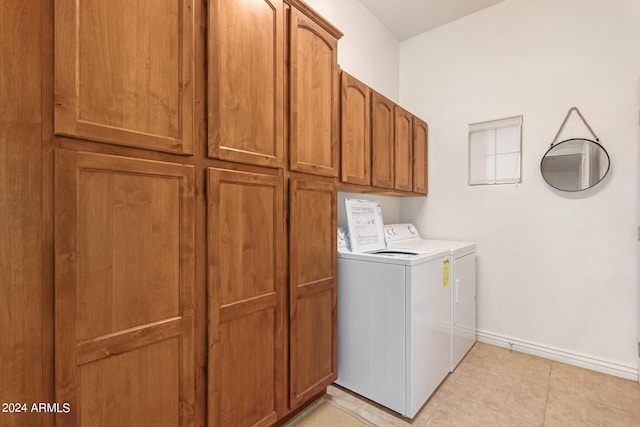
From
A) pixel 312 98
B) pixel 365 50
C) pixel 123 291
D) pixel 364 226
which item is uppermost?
pixel 365 50

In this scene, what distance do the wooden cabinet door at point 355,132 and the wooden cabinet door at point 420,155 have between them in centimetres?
84

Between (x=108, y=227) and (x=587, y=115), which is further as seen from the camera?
(x=587, y=115)

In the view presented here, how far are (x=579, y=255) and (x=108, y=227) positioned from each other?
3.16 meters

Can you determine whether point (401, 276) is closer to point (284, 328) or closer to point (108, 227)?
point (284, 328)

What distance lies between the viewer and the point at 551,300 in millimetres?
2465

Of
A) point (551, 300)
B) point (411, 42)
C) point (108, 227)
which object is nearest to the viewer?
point (108, 227)

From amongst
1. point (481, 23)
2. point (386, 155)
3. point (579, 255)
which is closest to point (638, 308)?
point (579, 255)

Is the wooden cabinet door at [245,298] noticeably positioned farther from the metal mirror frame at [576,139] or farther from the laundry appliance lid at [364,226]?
the metal mirror frame at [576,139]

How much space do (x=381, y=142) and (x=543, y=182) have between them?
1.47 meters

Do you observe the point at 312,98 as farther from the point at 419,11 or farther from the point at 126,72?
the point at 419,11

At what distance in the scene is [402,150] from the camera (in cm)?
266

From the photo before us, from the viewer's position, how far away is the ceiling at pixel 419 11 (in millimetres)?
2721

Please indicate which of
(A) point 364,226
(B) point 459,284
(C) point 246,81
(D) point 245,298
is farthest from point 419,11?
(D) point 245,298

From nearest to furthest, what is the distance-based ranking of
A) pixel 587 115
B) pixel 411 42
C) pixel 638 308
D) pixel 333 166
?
pixel 333 166 < pixel 638 308 < pixel 587 115 < pixel 411 42
